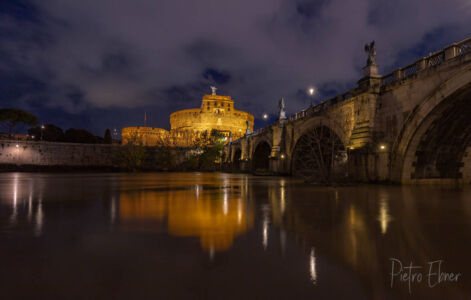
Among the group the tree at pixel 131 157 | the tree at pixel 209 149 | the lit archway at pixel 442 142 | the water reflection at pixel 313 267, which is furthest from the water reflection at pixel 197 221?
the tree at pixel 209 149

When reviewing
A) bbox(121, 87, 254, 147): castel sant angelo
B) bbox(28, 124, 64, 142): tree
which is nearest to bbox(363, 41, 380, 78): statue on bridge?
bbox(121, 87, 254, 147): castel sant angelo

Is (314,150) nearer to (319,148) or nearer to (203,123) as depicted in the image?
(319,148)

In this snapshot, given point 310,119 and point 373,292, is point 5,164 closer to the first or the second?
point 310,119

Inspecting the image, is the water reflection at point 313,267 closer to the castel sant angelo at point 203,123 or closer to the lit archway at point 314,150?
the lit archway at point 314,150

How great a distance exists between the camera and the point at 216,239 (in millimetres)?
3619

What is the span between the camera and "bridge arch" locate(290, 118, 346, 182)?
1396 centimetres

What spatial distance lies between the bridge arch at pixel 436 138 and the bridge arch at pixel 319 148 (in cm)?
363

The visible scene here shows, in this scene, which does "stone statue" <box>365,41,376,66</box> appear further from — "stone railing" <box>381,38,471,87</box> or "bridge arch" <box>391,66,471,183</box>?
"bridge arch" <box>391,66,471,183</box>

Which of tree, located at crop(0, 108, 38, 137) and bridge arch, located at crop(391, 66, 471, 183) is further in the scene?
tree, located at crop(0, 108, 38, 137)

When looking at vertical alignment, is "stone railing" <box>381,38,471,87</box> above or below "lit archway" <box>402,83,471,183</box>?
above

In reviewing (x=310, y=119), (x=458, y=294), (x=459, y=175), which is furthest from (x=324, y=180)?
(x=458, y=294)

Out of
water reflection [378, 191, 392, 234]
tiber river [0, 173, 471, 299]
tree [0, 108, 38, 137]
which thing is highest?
tree [0, 108, 38, 137]
